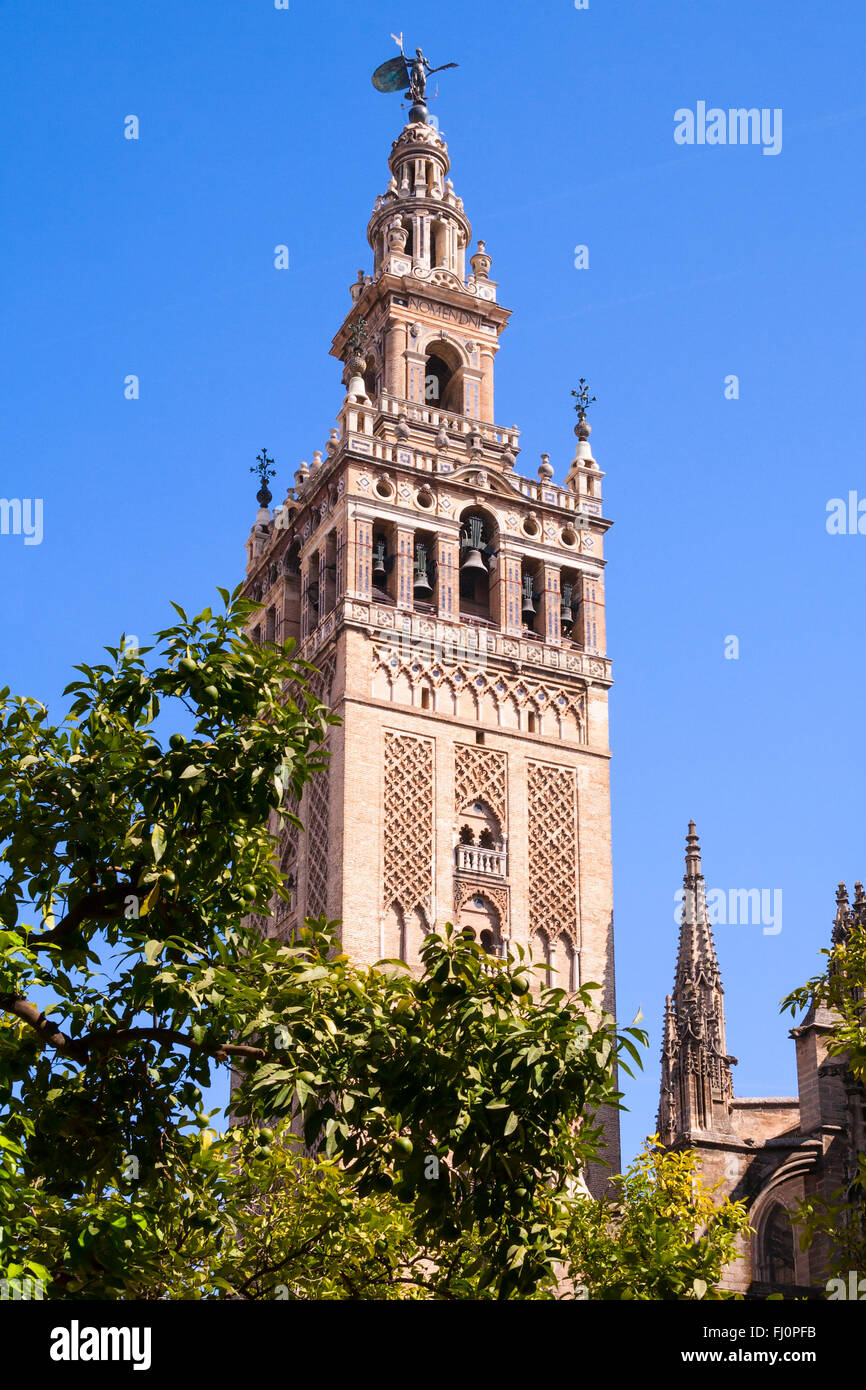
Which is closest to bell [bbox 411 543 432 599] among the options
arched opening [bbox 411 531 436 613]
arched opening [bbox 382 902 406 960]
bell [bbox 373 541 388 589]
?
arched opening [bbox 411 531 436 613]

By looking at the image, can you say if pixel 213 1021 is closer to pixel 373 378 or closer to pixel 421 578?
pixel 421 578

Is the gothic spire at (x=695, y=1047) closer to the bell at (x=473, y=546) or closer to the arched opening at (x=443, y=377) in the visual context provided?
the bell at (x=473, y=546)

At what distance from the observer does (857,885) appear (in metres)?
41.5

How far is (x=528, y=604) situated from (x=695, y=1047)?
13.0 m

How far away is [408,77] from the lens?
2359 inches

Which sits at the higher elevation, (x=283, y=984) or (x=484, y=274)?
(x=484, y=274)

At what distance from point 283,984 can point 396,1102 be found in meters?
1.14

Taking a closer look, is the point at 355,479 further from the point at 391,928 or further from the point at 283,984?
the point at 283,984

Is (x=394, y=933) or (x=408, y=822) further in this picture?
(x=408, y=822)

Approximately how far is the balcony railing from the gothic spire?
15.4ft

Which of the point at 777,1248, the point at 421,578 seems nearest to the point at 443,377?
the point at 421,578

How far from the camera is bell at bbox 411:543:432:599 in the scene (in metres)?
47.7

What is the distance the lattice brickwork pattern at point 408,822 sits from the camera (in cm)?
4366
